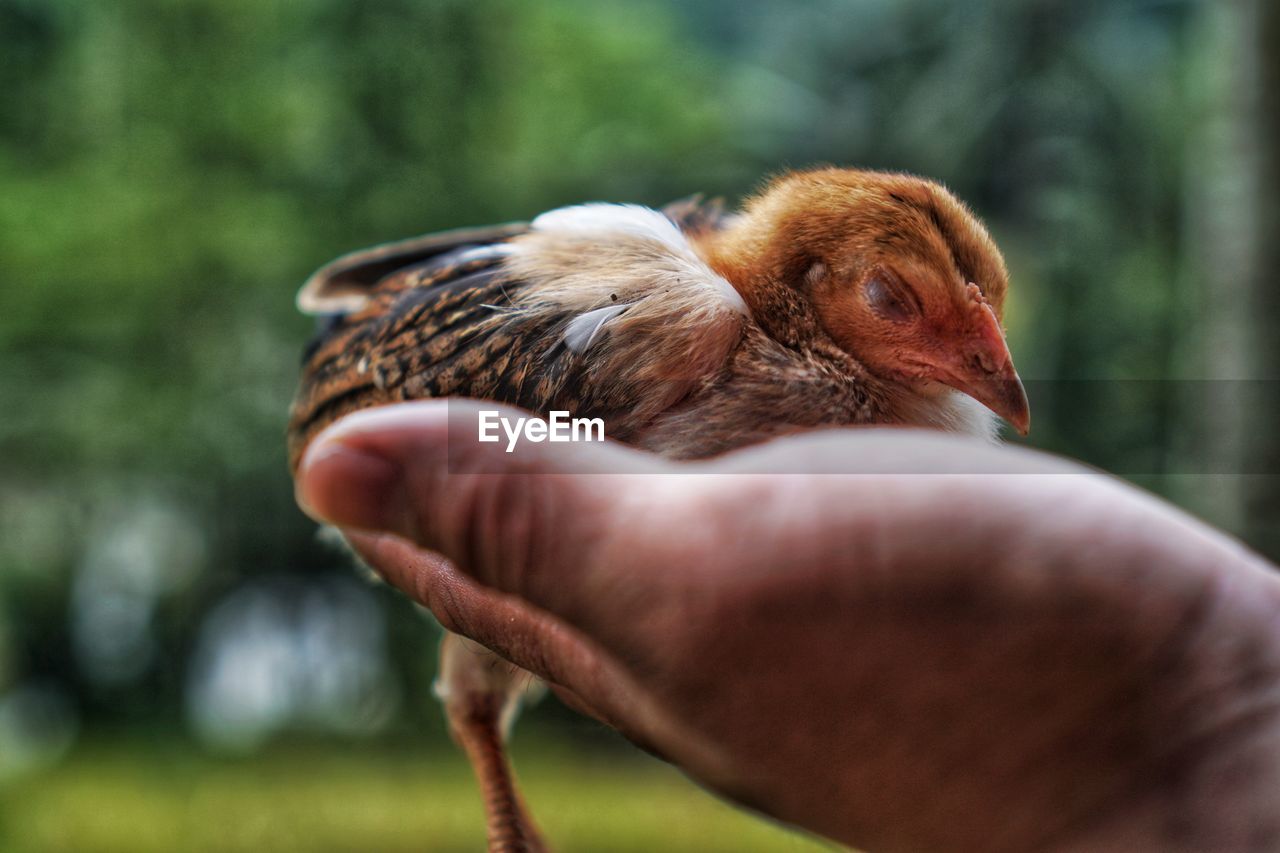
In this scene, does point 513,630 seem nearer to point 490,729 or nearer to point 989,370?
point 490,729

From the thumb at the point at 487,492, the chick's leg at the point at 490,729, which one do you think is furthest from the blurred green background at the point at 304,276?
the thumb at the point at 487,492

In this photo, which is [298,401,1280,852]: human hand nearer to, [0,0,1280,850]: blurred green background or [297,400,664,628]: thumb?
[297,400,664,628]: thumb

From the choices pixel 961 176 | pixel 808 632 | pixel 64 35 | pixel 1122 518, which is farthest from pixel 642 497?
pixel 64 35

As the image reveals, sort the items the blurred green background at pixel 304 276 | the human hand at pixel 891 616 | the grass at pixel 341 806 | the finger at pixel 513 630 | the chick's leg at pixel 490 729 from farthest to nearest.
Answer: the blurred green background at pixel 304 276 < the grass at pixel 341 806 < the chick's leg at pixel 490 729 < the finger at pixel 513 630 < the human hand at pixel 891 616

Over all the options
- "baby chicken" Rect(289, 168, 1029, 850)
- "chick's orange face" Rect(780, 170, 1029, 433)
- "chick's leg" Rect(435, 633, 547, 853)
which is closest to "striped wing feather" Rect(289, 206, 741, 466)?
"baby chicken" Rect(289, 168, 1029, 850)

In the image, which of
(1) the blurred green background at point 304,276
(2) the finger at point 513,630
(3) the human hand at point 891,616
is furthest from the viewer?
(1) the blurred green background at point 304,276

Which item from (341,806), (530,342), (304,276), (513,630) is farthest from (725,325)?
(304,276)

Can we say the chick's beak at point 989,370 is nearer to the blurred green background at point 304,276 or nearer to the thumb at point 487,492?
the thumb at point 487,492
